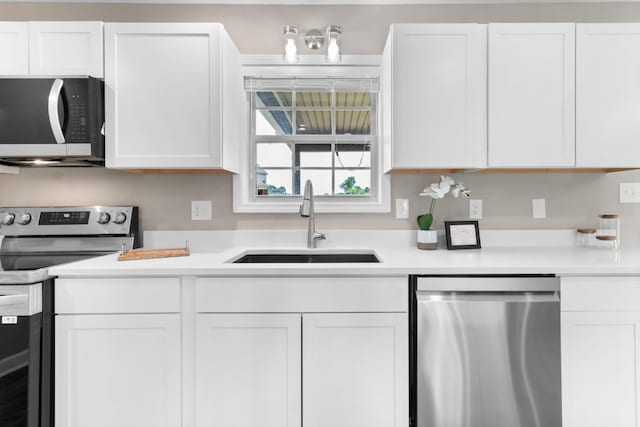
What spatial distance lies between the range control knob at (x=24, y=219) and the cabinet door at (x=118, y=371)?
34.9 inches

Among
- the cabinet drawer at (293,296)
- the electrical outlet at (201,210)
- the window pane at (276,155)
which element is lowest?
the cabinet drawer at (293,296)

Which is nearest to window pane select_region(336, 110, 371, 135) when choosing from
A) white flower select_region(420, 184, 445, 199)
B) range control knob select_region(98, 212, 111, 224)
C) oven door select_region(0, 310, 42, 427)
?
white flower select_region(420, 184, 445, 199)

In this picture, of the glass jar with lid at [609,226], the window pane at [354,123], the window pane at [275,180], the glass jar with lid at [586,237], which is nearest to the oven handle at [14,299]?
the window pane at [275,180]

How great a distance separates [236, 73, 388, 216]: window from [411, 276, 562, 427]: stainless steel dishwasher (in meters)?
0.98

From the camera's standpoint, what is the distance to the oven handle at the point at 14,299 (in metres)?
1.36

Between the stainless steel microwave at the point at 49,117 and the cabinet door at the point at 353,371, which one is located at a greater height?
the stainless steel microwave at the point at 49,117

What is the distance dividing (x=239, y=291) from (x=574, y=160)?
1.74 metres

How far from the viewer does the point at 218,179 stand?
2.19m

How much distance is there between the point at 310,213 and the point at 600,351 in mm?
1436

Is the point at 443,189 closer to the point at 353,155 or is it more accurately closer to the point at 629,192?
the point at 353,155

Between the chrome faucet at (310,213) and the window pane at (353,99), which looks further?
the window pane at (353,99)

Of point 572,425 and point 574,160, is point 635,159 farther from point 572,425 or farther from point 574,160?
point 572,425

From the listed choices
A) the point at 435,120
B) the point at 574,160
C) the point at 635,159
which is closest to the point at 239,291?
the point at 435,120

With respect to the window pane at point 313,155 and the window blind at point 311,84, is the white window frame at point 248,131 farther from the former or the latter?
the window pane at point 313,155
